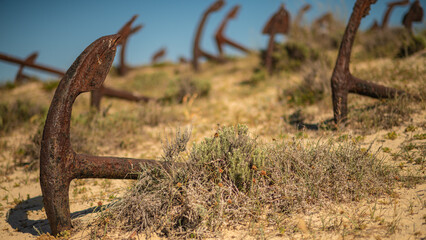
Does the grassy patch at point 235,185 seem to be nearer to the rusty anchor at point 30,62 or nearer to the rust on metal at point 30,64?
the rusty anchor at point 30,62

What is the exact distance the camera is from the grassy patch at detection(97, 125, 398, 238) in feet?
7.36

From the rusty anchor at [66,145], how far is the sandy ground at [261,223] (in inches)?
13.7

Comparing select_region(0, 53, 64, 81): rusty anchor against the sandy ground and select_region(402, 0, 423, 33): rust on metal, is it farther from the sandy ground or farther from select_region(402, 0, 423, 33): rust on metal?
select_region(402, 0, 423, 33): rust on metal

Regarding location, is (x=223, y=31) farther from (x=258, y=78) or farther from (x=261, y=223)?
(x=261, y=223)

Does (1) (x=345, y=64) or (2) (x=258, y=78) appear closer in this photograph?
(1) (x=345, y=64)

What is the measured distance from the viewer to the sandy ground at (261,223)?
199 cm

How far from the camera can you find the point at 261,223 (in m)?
2.19

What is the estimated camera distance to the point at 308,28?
9.14 meters

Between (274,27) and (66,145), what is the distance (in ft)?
23.1

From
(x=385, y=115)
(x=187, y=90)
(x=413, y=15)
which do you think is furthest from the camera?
(x=187, y=90)

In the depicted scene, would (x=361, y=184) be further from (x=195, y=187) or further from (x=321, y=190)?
(x=195, y=187)

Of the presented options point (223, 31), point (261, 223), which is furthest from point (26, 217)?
point (223, 31)

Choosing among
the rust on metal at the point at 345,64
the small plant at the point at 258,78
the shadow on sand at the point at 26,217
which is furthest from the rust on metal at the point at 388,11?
the shadow on sand at the point at 26,217

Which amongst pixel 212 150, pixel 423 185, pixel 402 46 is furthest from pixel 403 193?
Result: pixel 402 46
